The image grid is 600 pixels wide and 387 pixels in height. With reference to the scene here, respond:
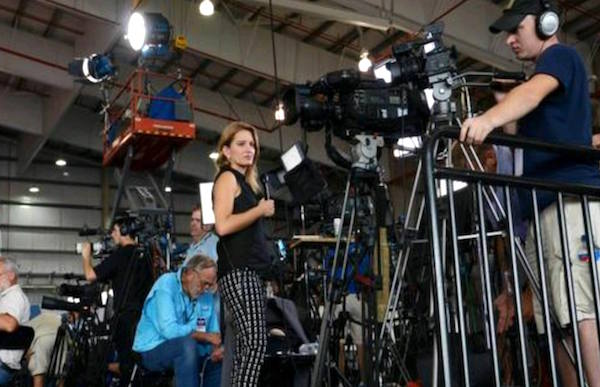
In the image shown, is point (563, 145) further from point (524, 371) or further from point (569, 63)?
point (524, 371)

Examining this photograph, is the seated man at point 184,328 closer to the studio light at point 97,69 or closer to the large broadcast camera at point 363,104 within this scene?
the large broadcast camera at point 363,104

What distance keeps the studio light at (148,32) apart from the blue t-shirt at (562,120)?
4.52 m

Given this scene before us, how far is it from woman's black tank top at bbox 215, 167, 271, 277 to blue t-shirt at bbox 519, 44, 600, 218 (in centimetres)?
107

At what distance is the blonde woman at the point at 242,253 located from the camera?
256 cm

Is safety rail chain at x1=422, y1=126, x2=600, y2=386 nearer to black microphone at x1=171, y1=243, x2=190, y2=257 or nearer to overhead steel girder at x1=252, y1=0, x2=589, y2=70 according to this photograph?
black microphone at x1=171, y1=243, x2=190, y2=257

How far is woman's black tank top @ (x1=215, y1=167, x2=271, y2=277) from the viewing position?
2.65 metres

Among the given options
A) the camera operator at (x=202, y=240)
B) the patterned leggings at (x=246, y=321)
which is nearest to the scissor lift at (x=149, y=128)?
the camera operator at (x=202, y=240)

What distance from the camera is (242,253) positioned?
8.73 feet

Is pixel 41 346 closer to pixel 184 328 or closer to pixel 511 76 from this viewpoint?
pixel 184 328

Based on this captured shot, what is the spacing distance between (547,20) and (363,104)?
916 millimetres

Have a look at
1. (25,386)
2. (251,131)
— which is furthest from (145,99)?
(251,131)

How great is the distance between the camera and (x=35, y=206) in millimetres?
16328

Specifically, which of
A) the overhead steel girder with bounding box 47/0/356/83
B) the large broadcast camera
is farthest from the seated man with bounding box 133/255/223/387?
the overhead steel girder with bounding box 47/0/356/83

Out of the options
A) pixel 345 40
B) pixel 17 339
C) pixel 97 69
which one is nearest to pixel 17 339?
pixel 17 339
